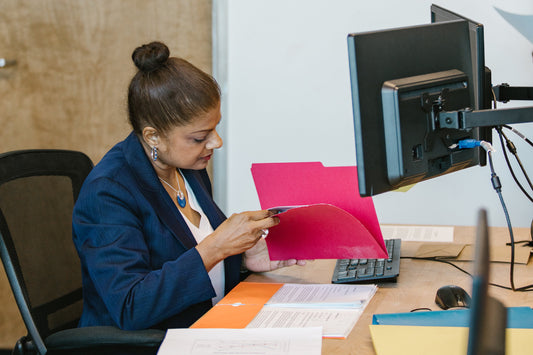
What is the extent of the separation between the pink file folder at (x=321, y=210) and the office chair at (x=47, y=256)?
→ 363 mm

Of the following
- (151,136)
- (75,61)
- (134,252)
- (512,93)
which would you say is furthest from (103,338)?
(75,61)

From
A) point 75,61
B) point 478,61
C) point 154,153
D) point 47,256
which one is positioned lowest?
point 47,256

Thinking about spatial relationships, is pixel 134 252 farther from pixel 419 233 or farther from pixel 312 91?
pixel 312 91

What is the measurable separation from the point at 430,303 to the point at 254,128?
5.37 ft

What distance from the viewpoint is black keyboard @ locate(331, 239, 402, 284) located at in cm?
124

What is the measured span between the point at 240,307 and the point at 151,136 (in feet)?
1.64

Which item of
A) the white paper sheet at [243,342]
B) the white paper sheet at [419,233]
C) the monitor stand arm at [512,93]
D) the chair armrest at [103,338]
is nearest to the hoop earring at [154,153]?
the chair armrest at [103,338]

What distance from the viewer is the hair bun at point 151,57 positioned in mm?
1379

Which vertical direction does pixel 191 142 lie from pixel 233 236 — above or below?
above

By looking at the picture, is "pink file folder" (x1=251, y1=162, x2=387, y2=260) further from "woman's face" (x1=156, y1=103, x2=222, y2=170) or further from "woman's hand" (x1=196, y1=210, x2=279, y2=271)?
"woman's face" (x1=156, y1=103, x2=222, y2=170)

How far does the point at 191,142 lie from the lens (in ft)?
4.56

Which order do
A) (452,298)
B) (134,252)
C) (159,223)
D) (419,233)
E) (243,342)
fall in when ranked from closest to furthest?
(243,342) → (452,298) → (134,252) → (159,223) → (419,233)

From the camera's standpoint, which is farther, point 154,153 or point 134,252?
point 154,153

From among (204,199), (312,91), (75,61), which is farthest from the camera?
(75,61)
